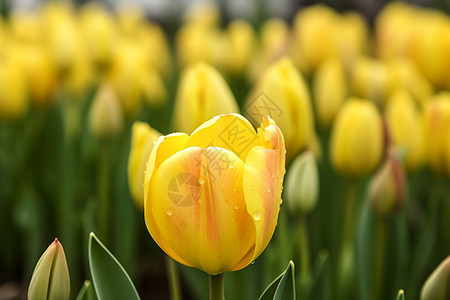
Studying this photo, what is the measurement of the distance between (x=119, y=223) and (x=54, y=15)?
117 centimetres

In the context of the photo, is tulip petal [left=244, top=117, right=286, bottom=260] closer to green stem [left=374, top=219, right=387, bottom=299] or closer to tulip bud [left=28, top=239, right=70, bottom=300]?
tulip bud [left=28, top=239, right=70, bottom=300]

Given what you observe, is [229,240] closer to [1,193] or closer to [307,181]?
[307,181]

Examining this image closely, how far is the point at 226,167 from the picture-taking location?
0.70 meters

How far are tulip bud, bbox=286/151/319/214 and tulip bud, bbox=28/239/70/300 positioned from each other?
0.49 meters

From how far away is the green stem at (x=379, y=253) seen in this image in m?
1.21

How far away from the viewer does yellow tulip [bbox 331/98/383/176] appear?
1.33 m

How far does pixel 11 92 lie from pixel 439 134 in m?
0.97

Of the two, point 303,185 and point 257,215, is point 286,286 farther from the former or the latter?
point 303,185

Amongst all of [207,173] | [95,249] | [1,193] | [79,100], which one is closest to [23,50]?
[79,100]

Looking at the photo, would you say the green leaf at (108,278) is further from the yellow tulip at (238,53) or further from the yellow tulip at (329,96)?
the yellow tulip at (238,53)

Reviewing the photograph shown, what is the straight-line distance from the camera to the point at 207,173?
2.30 ft

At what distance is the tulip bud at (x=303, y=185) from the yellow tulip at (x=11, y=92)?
0.82 m

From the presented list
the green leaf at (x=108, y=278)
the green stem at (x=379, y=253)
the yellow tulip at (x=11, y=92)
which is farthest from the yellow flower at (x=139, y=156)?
the yellow tulip at (x=11, y=92)

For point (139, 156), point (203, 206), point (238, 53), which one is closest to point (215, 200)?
point (203, 206)
